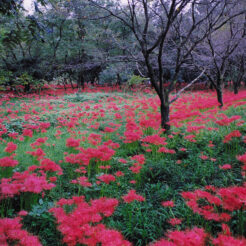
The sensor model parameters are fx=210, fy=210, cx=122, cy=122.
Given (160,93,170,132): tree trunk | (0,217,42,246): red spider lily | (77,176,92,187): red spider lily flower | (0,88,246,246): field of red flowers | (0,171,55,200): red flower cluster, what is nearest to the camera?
(0,217,42,246): red spider lily

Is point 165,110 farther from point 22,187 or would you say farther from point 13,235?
point 13,235

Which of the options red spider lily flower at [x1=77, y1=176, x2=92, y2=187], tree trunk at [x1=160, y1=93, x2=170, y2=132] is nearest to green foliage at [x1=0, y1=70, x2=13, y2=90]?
red spider lily flower at [x1=77, y1=176, x2=92, y2=187]

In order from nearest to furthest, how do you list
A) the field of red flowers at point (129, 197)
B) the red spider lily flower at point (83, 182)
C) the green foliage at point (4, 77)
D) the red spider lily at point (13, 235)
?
the red spider lily at point (13, 235), the field of red flowers at point (129, 197), the green foliage at point (4, 77), the red spider lily flower at point (83, 182)

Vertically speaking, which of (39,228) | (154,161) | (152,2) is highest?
(152,2)

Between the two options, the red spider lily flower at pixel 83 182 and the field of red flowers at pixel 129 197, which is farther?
the red spider lily flower at pixel 83 182

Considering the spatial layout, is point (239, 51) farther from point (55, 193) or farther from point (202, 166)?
point (55, 193)

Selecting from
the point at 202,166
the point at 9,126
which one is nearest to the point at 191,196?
the point at 202,166

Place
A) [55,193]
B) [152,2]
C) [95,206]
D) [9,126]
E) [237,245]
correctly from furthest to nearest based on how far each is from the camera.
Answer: [9,126] < [152,2] < [55,193] < [95,206] < [237,245]

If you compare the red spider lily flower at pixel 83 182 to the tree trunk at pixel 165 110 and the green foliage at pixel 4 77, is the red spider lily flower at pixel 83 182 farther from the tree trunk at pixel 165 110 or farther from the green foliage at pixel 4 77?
the tree trunk at pixel 165 110

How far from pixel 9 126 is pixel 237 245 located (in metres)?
6.33

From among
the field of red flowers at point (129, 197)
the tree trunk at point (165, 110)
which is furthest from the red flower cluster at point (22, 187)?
the tree trunk at point (165, 110)

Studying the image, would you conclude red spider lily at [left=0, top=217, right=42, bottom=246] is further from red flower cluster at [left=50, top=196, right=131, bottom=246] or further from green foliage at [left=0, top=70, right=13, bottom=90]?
green foliage at [left=0, top=70, right=13, bottom=90]

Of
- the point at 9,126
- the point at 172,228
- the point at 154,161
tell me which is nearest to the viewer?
the point at 172,228

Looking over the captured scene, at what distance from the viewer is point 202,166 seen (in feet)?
11.2
